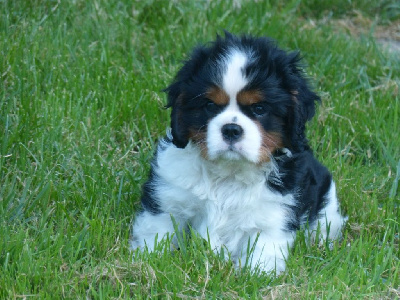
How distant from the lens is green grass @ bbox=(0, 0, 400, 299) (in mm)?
4074

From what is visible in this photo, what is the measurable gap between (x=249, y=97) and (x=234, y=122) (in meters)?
0.16

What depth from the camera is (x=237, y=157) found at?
4172 mm

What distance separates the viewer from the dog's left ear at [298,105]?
431 cm

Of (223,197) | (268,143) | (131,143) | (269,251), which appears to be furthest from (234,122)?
(131,143)

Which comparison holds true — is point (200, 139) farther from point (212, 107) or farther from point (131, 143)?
point (131, 143)

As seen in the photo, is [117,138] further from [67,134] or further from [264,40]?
[264,40]

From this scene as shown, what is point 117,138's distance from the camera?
5887 mm

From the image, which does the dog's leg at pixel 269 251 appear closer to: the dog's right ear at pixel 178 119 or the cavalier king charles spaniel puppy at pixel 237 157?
the cavalier king charles spaniel puppy at pixel 237 157

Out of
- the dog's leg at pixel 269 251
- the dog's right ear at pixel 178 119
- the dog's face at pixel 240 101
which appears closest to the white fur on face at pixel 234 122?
the dog's face at pixel 240 101

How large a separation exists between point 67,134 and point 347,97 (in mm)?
2436

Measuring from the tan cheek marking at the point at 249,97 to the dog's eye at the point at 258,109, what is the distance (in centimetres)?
3

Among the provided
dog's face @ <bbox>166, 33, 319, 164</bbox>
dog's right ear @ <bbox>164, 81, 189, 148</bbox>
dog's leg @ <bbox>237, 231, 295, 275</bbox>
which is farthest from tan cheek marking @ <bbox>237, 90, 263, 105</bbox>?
dog's leg @ <bbox>237, 231, 295, 275</bbox>

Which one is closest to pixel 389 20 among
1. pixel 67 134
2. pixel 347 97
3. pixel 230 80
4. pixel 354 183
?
pixel 347 97

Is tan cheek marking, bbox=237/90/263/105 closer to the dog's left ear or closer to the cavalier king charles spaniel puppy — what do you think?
the cavalier king charles spaniel puppy
